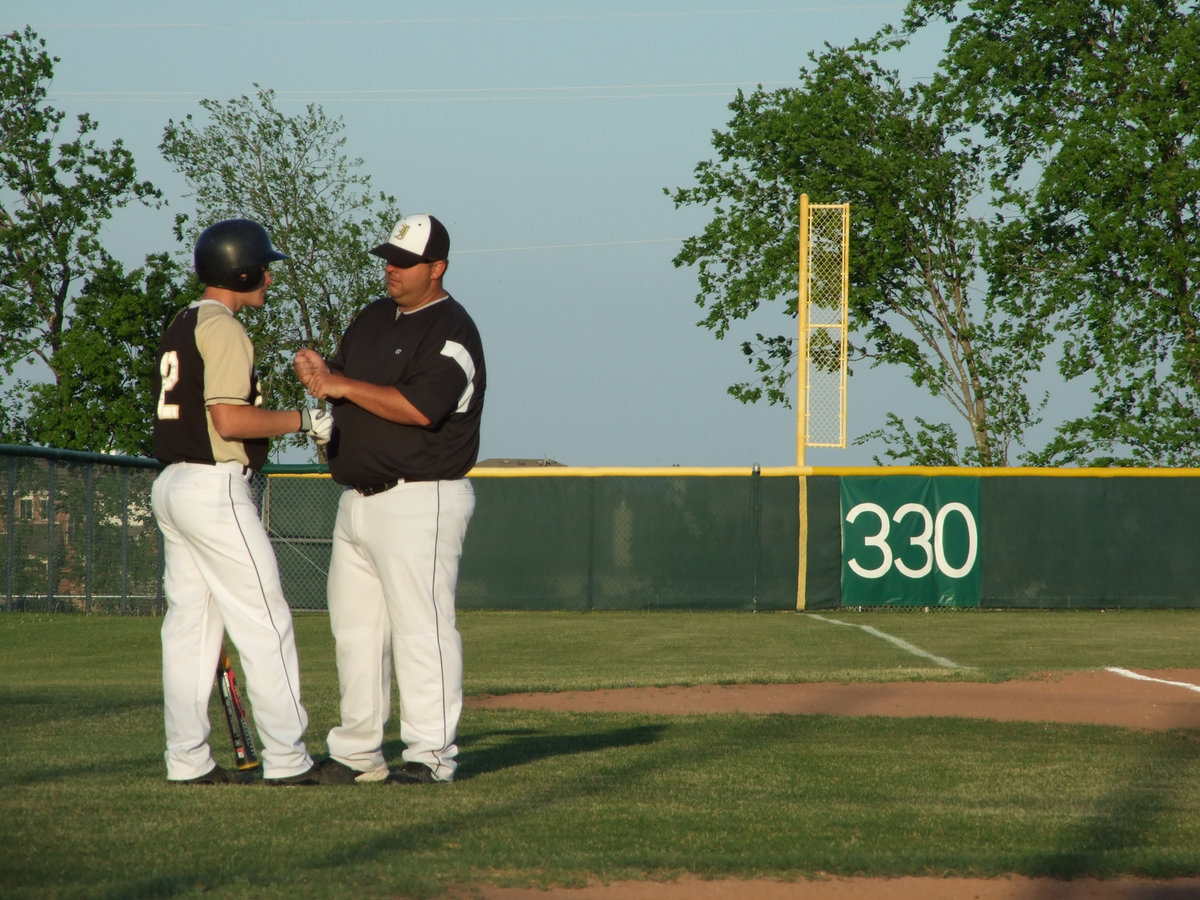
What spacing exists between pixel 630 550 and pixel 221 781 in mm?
16218

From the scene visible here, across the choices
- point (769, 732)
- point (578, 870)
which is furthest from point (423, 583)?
point (769, 732)

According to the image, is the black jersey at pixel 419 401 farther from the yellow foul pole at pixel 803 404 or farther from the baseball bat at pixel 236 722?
the yellow foul pole at pixel 803 404

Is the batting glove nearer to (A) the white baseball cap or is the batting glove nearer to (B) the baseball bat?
(A) the white baseball cap

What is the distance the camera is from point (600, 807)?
4.51m

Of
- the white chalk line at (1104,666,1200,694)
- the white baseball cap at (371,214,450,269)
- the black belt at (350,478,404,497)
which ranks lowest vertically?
the white chalk line at (1104,666,1200,694)

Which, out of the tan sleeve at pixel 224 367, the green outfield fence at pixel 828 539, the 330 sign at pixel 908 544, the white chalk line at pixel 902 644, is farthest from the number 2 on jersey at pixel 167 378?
the 330 sign at pixel 908 544

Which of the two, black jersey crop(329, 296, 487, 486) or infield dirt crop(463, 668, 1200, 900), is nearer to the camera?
black jersey crop(329, 296, 487, 486)

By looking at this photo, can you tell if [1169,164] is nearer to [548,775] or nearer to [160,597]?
[160,597]

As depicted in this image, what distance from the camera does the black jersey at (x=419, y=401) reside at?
4.80m

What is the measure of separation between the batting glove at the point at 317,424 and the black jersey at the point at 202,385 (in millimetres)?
156

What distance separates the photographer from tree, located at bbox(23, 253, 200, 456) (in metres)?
31.6

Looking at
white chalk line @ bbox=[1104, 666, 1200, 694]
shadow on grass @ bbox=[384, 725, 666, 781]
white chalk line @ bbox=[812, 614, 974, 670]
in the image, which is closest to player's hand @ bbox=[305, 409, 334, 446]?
shadow on grass @ bbox=[384, 725, 666, 781]

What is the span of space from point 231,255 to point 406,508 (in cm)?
109

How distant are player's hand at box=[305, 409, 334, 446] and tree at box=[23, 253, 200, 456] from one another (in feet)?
90.7
